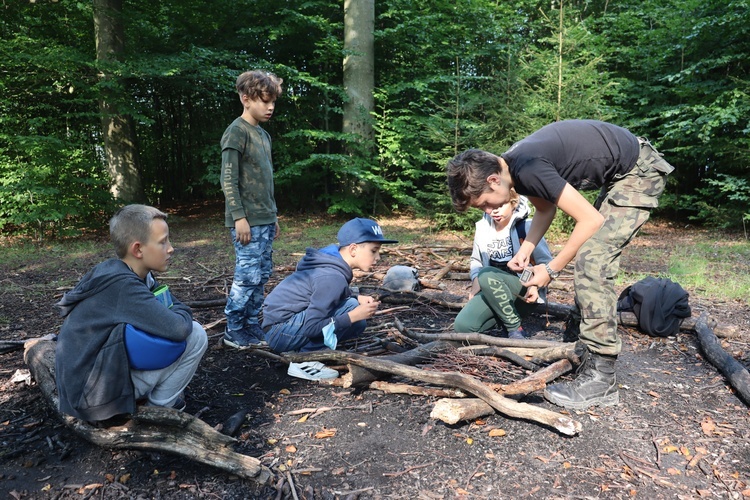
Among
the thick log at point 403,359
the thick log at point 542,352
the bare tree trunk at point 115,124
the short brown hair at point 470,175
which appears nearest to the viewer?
the short brown hair at point 470,175

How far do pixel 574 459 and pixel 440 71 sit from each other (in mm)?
12155

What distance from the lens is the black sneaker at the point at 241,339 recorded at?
3857 millimetres

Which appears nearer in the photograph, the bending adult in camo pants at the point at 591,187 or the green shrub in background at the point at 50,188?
the bending adult in camo pants at the point at 591,187

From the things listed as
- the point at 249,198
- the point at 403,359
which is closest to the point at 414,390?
the point at 403,359

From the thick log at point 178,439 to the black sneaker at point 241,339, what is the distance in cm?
150

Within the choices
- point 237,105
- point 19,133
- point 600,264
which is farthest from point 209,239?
point 600,264

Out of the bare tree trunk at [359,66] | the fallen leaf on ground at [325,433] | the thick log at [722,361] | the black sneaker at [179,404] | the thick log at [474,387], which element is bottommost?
the fallen leaf on ground at [325,433]

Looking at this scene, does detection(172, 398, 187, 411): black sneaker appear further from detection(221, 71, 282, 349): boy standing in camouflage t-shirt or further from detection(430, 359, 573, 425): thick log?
detection(430, 359, 573, 425): thick log

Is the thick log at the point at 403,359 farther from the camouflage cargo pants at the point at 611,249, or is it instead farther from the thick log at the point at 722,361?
the thick log at the point at 722,361

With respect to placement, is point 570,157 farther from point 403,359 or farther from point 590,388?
point 403,359

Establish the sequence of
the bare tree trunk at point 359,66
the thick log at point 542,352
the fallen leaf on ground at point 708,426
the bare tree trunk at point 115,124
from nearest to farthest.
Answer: the fallen leaf on ground at point 708,426
the thick log at point 542,352
the bare tree trunk at point 115,124
the bare tree trunk at point 359,66

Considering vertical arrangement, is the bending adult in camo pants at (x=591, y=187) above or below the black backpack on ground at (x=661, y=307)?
above

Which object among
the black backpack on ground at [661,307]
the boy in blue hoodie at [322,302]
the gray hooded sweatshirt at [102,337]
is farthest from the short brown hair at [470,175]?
the black backpack on ground at [661,307]

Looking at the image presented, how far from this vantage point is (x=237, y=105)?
561 inches
